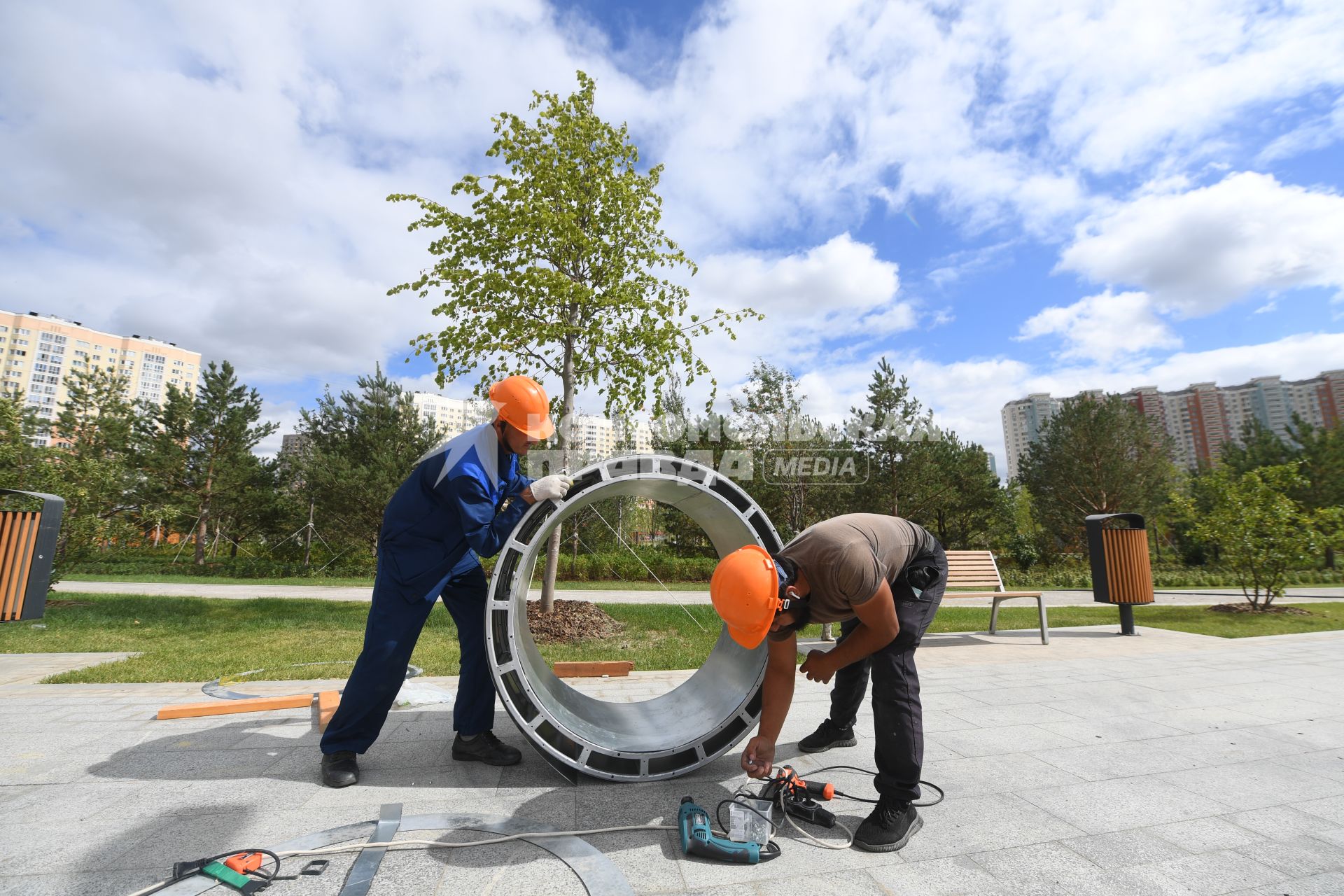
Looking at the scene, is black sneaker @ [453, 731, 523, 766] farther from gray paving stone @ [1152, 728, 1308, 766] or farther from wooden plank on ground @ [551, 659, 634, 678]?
gray paving stone @ [1152, 728, 1308, 766]

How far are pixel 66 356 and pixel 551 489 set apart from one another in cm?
12013

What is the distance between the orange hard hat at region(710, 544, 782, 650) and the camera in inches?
102

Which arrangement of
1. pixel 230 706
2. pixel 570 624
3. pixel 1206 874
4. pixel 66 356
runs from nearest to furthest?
pixel 1206 874
pixel 230 706
pixel 570 624
pixel 66 356

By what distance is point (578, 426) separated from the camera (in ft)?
49.2

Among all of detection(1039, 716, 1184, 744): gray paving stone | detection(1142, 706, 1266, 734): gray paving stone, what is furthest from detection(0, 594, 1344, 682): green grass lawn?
detection(1142, 706, 1266, 734): gray paving stone

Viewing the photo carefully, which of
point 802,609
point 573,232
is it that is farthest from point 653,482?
point 573,232

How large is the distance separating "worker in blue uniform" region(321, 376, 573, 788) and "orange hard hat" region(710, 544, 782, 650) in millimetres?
1058

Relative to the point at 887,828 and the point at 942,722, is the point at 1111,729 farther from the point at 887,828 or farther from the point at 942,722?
the point at 887,828

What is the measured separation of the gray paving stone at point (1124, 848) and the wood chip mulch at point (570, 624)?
243 inches

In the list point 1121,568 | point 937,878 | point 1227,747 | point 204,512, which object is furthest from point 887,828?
point 204,512

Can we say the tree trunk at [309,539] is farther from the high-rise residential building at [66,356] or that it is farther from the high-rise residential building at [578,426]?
the high-rise residential building at [66,356]

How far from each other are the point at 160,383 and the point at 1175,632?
407 ft

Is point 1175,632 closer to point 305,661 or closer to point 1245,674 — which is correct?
point 1245,674

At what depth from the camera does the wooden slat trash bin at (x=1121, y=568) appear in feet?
26.6
